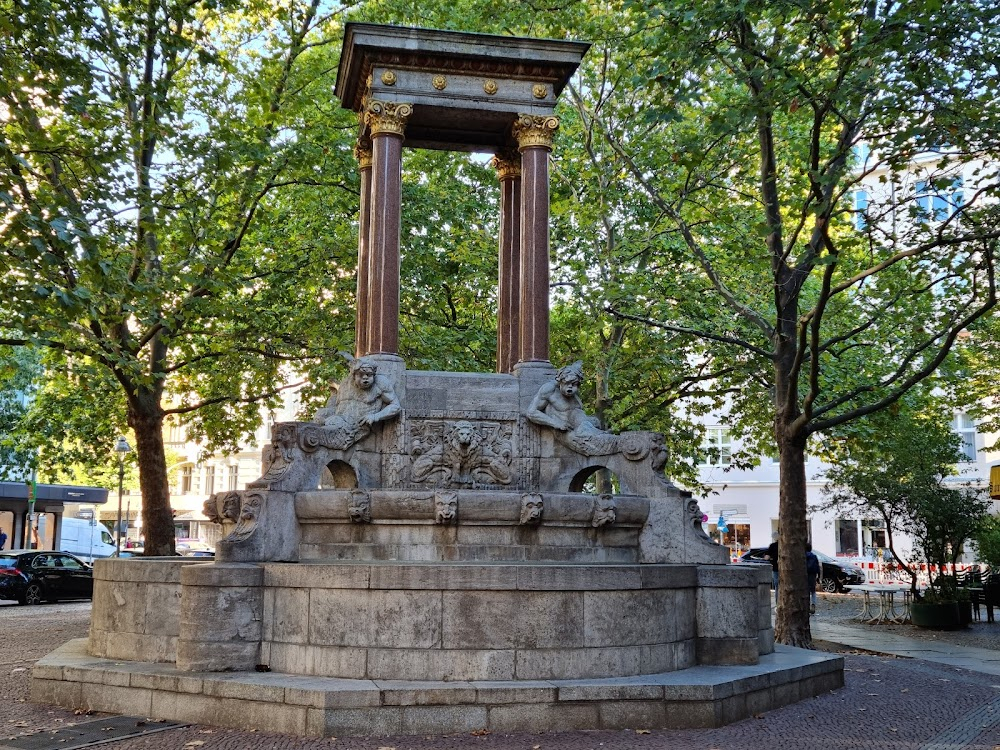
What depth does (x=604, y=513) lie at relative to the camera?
416 inches

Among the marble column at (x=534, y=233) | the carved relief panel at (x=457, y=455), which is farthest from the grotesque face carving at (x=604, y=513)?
the marble column at (x=534, y=233)

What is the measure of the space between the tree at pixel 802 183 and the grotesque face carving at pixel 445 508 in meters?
5.43

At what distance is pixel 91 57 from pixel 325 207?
639 cm

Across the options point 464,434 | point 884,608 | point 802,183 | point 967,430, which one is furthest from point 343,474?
point 967,430

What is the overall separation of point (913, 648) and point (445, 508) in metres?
11.3

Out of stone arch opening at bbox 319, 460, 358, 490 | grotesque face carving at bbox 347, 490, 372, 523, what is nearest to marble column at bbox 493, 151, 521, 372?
stone arch opening at bbox 319, 460, 358, 490

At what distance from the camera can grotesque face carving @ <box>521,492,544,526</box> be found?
33.8ft

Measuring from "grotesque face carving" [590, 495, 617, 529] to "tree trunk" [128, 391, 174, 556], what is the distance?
12118mm

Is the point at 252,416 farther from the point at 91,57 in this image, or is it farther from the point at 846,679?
the point at 846,679

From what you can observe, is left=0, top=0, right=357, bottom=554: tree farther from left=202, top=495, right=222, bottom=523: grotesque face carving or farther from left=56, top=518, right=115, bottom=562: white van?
left=56, top=518, right=115, bottom=562: white van

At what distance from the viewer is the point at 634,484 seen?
1120cm

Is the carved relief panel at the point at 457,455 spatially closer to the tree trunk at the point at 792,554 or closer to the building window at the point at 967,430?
the tree trunk at the point at 792,554

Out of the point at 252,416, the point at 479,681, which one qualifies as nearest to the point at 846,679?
the point at 479,681

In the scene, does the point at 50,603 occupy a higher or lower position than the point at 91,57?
lower
